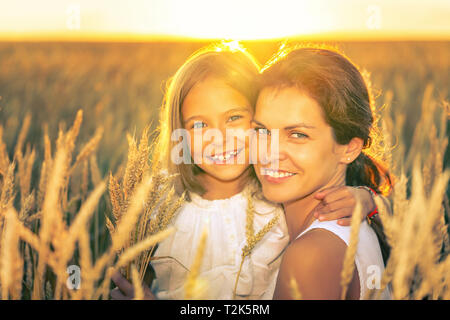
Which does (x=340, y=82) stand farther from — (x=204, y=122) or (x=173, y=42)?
(x=173, y=42)

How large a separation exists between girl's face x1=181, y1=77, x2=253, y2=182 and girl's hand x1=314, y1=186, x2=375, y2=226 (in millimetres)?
444

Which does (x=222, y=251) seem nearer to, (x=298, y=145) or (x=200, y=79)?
(x=298, y=145)

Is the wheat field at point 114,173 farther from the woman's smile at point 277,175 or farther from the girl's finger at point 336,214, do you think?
the woman's smile at point 277,175

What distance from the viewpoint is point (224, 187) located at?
1.96 m

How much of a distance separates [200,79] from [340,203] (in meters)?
0.90

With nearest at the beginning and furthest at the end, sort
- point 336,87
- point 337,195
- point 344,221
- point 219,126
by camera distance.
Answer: point 344,221 → point 337,195 → point 336,87 → point 219,126

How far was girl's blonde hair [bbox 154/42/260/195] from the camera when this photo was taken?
1.83 m

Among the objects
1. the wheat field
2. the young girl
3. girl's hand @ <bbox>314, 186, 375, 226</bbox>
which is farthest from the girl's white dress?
girl's hand @ <bbox>314, 186, 375, 226</bbox>

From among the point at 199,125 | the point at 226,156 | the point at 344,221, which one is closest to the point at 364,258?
the point at 344,221

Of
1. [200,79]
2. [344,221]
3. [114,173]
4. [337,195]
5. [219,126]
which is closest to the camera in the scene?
[344,221]

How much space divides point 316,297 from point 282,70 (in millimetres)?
911

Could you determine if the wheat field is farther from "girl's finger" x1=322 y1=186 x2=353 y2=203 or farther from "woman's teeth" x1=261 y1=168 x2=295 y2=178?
"woman's teeth" x1=261 y1=168 x2=295 y2=178

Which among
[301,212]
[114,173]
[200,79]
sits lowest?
[301,212]

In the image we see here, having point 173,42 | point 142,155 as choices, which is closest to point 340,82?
point 142,155
